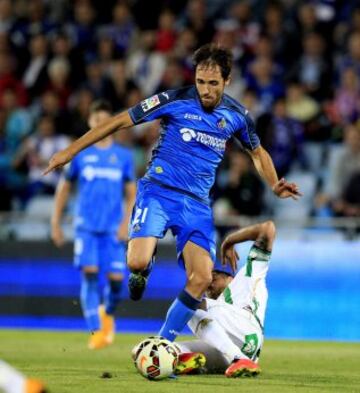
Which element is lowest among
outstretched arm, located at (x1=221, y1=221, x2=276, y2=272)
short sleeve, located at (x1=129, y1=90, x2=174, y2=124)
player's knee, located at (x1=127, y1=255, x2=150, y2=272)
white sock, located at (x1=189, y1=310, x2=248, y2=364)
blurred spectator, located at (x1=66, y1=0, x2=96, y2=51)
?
white sock, located at (x1=189, y1=310, x2=248, y2=364)

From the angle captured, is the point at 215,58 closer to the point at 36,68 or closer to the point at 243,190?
the point at 243,190

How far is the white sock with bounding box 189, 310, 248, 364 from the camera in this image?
29.9 ft

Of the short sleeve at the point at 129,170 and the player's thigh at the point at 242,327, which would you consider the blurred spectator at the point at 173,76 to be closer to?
the short sleeve at the point at 129,170

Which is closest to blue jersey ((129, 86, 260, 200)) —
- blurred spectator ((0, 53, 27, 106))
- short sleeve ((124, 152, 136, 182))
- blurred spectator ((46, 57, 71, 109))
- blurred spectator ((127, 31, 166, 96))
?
short sleeve ((124, 152, 136, 182))

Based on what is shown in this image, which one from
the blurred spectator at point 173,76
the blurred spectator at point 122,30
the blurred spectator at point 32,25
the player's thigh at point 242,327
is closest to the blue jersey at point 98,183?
the player's thigh at point 242,327

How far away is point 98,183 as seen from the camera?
45.0 ft

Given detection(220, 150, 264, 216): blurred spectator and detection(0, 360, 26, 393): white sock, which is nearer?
detection(0, 360, 26, 393): white sock

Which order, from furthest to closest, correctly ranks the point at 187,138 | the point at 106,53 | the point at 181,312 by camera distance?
the point at 106,53 < the point at 187,138 < the point at 181,312

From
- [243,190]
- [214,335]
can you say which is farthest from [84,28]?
[214,335]

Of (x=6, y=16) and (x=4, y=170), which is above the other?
(x=6, y=16)

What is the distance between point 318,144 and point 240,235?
8205 millimetres

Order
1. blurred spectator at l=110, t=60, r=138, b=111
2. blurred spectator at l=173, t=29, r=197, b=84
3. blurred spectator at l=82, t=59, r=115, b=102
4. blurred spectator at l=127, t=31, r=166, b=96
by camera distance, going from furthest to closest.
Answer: blurred spectator at l=127, t=31, r=166, b=96, blurred spectator at l=173, t=29, r=197, b=84, blurred spectator at l=82, t=59, r=115, b=102, blurred spectator at l=110, t=60, r=138, b=111

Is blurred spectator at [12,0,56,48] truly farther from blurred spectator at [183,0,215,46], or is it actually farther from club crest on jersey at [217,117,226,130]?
club crest on jersey at [217,117,226,130]

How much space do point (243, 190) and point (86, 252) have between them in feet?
11.8
